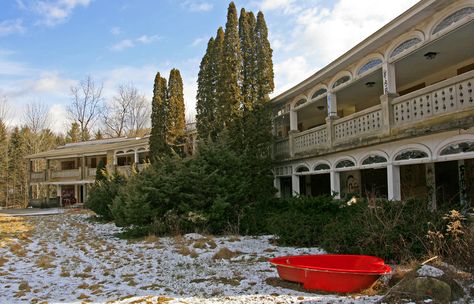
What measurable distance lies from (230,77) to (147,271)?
10365 millimetres

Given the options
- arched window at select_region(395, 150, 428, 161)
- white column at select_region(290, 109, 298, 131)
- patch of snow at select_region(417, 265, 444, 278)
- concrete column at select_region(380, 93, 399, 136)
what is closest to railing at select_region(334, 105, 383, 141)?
concrete column at select_region(380, 93, 399, 136)

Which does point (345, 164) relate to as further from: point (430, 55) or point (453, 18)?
point (453, 18)

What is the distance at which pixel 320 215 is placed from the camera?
1070cm

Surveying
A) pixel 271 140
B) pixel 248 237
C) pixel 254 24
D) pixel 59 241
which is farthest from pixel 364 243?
pixel 254 24

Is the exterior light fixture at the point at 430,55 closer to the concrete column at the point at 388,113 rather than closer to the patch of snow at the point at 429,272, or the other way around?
the concrete column at the point at 388,113

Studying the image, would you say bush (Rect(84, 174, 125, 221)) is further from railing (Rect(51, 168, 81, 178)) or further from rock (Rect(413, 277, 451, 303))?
rock (Rect(413, 277, 451, 303))

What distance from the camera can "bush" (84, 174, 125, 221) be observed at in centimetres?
1981

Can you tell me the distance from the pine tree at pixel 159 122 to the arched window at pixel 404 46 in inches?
631

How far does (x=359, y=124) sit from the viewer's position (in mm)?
12039

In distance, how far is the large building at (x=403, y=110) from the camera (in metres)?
8.66

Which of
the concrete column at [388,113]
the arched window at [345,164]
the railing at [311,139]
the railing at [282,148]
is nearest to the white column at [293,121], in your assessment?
the railing at [311,139]

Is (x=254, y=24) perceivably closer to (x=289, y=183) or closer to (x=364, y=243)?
(x=289, y=183)

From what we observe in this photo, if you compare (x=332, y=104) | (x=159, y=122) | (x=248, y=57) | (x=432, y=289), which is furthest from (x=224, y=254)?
(x=159, y=122)

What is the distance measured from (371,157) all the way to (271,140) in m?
5.81
